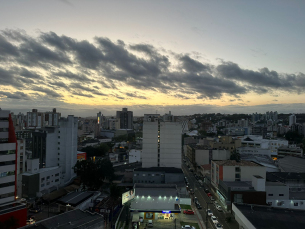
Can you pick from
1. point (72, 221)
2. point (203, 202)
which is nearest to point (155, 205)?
point (203, 202)

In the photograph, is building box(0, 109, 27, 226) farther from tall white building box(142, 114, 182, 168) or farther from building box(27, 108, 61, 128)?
building box(27, 108, 61, 128)

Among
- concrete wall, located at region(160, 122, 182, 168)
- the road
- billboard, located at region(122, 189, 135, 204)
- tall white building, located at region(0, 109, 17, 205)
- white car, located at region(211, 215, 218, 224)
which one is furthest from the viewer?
concrete wall, located at region(160, 122, 182, 168)

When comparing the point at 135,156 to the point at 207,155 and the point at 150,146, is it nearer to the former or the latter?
the point at 150,146

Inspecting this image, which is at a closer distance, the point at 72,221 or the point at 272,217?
the point at 72,221

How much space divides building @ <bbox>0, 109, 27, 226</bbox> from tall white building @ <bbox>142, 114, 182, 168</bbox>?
24135 millimetres

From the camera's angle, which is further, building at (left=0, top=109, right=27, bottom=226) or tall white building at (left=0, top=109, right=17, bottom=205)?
tall white building at (left=0, top=109, right=17, bottom=205)

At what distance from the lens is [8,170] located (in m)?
19.7

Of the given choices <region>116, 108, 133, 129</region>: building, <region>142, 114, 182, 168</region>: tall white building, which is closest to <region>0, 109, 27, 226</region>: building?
<region>142, 114, 182, 168</region>: tall white building

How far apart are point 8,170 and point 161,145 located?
26.1m

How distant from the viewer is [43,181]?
32531mm

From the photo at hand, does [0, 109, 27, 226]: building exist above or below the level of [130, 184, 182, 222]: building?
above

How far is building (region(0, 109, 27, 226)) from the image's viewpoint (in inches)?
737

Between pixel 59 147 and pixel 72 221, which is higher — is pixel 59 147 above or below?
above

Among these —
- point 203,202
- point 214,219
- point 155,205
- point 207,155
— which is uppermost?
point 207,155
